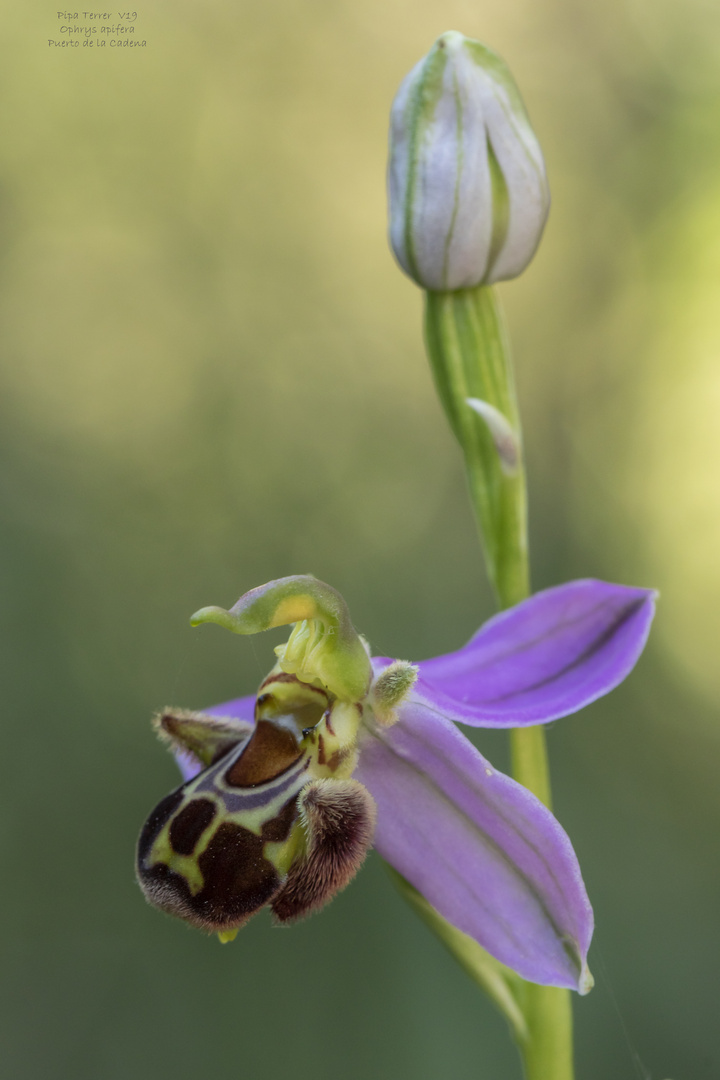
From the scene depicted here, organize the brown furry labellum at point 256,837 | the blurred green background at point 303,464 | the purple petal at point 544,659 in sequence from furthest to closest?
the blurred green background at point 303,464
the purple petal at point 544,659
the brown furry labellum at point 256,837

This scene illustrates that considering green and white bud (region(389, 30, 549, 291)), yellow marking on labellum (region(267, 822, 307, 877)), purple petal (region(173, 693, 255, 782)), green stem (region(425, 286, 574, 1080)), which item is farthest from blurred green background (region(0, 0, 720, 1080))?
green and white bud (region(389, 30, 549, 291))

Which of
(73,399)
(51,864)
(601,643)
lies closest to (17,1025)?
(51,864)

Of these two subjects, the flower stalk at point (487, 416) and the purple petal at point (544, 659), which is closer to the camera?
the purple petal at point (544, 659)

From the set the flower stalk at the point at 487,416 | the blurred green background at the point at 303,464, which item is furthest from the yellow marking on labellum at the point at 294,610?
the blurred green background at the point at 303,464

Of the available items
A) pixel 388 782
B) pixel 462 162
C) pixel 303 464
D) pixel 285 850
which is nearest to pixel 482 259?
pixel 462 162

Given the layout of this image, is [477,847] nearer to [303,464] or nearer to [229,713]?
[229,713]

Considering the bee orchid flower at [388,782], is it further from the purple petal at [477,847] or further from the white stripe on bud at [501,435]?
the white stripe on bud at [501,435]
